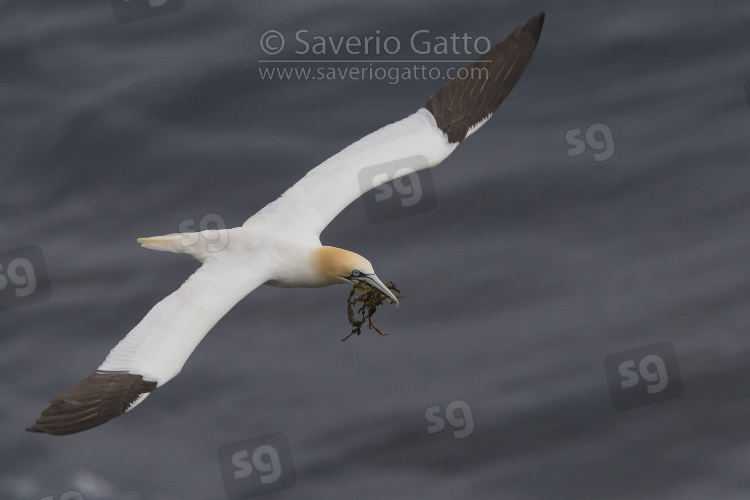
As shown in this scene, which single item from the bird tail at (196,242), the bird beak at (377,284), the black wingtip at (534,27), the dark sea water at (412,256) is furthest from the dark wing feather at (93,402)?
the black wingtip at (534,27)

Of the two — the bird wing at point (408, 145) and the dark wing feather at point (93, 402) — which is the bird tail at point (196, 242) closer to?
the bird wing at point (408, 145)

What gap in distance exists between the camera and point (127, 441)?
52.5 ft

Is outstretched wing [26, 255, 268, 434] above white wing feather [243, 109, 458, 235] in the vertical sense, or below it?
below

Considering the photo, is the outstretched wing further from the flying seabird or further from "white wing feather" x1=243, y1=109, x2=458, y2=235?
"white wing feather" x1=243, y1=109, x2=458, y2=235

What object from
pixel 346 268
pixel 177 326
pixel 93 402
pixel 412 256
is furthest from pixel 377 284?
pixel 412 256

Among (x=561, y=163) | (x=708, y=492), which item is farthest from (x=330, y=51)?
(x=708, y=492)

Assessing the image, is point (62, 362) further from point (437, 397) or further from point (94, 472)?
point (437, 397)

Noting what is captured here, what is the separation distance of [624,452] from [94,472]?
6.65 m

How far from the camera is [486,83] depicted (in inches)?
543

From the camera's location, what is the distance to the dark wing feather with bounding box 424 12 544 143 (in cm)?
1374

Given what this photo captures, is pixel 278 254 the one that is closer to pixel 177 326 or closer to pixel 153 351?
pixel 177 326

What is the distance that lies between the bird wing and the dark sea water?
3.38 metres

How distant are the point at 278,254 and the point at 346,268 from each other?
776 mm

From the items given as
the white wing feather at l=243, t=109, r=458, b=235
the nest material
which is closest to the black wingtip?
the white wing feather at l=243, t=109, r=458, b=235
